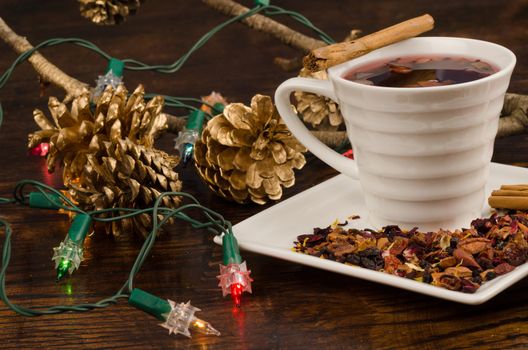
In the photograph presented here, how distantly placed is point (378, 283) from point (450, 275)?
0.31ft

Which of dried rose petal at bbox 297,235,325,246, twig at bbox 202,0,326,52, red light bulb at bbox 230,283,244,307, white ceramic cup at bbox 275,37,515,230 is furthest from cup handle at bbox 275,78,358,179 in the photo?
twig at bbox 202,0,326,52

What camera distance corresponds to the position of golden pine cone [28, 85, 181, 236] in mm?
1102

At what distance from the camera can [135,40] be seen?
204 cm

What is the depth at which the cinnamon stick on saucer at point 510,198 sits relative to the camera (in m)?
1.07

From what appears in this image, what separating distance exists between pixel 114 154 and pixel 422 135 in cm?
33

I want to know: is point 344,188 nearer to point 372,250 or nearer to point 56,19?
point 372,250

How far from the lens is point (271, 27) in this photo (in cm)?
152

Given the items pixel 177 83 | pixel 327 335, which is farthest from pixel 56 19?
pixel 327 335

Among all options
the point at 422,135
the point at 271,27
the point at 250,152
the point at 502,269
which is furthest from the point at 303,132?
the point at 271,27

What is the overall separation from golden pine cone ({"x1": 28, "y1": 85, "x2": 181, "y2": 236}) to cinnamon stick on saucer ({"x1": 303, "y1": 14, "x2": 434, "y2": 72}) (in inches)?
8.1

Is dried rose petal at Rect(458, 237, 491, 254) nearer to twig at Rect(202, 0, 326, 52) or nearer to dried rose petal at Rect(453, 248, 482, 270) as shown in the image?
dried rose petal at Rect(453, 248, 482, 270)

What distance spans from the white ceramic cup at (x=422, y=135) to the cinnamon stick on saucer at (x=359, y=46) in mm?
12

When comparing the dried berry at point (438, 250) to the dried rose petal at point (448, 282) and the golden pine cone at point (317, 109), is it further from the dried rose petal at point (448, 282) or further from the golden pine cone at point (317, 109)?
the golden pine cone at point (317, 109)

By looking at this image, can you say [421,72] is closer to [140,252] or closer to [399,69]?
[399,69]
